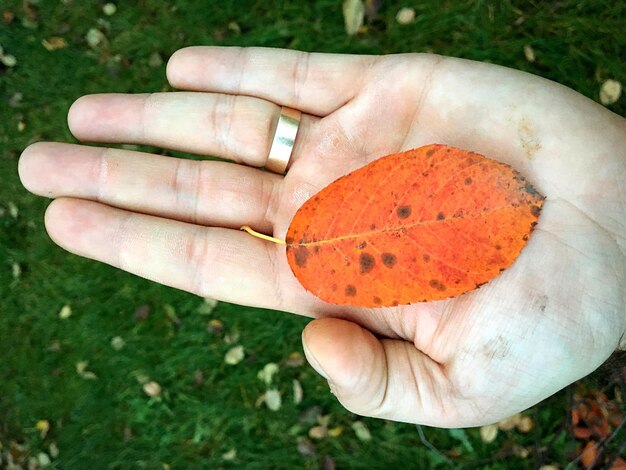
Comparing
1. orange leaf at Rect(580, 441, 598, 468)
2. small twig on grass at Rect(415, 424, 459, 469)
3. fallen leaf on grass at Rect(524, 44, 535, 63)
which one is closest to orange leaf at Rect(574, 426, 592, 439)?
orange leaf at Rect(580, 441, 598, 468)

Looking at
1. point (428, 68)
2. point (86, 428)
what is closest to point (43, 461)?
point (86, 428)

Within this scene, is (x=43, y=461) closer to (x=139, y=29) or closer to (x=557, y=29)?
(x=139, y=29)

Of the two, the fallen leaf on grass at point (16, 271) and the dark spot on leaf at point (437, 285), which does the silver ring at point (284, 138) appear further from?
the fallen leaf on grass at point (16, 271)

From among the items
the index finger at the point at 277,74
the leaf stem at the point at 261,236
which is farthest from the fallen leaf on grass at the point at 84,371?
the index finger at the point at 277,74

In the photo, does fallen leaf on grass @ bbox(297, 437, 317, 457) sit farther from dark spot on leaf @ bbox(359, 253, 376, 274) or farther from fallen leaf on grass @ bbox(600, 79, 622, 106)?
fallen leaf on grass @ bbox(600, 79, 622, 106)

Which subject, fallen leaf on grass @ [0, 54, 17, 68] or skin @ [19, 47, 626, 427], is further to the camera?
fallen leaf on grass @ [0, 54, 17, 68]

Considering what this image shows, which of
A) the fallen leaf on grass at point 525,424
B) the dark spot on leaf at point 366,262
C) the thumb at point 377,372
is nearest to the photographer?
the thumb at point 377,372

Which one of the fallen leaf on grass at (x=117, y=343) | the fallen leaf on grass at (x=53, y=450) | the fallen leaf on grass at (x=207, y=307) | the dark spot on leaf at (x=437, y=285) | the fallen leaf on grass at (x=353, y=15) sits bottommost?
the fallen leaf on grass at (x=53, y=450)
